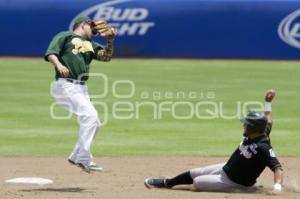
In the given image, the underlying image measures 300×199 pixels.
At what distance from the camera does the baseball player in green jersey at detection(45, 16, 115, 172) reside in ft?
32.7

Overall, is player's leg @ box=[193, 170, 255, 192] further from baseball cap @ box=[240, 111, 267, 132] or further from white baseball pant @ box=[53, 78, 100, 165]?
white baseball pant @ box=[53, 78, 100, 165]

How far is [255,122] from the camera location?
8836mm

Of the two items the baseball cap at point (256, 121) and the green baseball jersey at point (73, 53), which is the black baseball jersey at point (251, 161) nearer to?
the baseball cap at point (256, 121)

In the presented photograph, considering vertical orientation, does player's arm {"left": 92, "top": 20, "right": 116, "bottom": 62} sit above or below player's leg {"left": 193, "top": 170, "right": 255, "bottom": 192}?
above

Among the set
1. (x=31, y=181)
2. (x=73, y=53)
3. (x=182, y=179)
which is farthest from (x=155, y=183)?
(x=73, y=53)

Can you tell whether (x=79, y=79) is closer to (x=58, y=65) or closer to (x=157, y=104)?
(x=58, y=65)

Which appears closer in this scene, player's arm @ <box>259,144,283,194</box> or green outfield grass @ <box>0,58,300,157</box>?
player's arm @ <box>259,144,283,194</box>

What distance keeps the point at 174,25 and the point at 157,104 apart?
1290cm

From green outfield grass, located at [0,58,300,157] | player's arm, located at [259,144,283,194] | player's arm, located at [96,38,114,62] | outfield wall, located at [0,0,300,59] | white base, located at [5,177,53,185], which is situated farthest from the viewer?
outfield wall, located at [0,0,300,59]

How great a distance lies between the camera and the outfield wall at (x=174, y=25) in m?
31.2

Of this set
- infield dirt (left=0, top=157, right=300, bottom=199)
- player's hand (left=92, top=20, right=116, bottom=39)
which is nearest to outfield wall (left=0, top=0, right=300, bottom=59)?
infield dirt (left=0, top=157, right=300, bottom=199)

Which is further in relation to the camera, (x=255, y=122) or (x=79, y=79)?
(x=79, y=79)

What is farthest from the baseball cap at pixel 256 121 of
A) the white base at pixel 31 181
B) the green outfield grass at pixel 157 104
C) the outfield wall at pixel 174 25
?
the outfield wall at pixel 174 25

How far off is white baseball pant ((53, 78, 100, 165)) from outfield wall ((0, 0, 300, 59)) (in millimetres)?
21487
